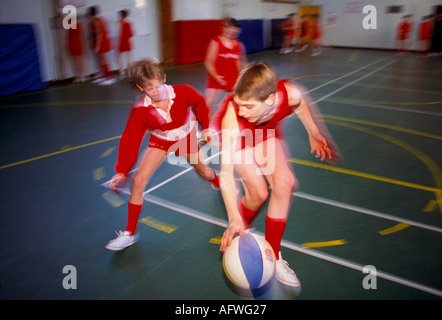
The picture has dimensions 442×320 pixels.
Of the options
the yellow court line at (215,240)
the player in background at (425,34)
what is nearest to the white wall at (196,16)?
the player in background at (425,34)

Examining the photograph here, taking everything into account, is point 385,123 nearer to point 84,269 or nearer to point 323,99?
point 323,99

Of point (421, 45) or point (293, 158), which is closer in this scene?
point (293, 158)

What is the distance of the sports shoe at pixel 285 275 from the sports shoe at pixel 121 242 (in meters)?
1.37

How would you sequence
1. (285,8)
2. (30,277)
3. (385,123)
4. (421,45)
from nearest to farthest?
(30,277)
(385,123)
(421,45)
(285,8)

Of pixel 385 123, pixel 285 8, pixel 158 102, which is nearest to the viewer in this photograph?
pixel 158 102

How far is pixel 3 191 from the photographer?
13.4ft

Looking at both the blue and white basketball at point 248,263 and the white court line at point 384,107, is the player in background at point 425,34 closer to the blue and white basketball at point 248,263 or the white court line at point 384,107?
the white court line at point 384,107

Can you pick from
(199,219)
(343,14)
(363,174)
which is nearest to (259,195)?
(199,219)

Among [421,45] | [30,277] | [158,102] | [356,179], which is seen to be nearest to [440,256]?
[356,179]

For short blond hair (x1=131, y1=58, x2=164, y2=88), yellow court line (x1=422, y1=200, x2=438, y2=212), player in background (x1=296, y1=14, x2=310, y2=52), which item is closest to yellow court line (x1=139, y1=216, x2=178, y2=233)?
short blond hair (x1=131, y1=58, x2=164, y2=88)

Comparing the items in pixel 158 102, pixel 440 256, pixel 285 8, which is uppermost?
pixel 285 8

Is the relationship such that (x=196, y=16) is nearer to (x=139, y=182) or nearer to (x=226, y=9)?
(x=226, y=9)

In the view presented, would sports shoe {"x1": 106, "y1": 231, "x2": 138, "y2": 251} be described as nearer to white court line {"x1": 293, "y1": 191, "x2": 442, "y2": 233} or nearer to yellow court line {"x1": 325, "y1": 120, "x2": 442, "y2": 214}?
white court line {"x1": 293, "y1": 191, "x2": 442, "y2": 233}

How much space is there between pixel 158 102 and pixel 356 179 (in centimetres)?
277
